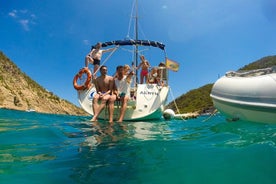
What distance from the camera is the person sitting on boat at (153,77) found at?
36.3 feet

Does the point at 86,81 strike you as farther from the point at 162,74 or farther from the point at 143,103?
the point at 162,74

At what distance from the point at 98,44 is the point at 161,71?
8.94 feet

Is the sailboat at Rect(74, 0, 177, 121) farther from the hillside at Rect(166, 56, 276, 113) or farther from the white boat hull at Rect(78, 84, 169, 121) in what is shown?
the hillside at Rect(166, 56, 276, 113)

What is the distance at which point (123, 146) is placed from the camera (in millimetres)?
3820

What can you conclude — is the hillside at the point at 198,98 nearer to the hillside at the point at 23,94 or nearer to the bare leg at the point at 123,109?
the hillside at the point at 23,94

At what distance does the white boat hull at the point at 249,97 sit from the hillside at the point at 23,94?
108ft

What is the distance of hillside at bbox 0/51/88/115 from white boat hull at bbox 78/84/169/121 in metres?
26.9

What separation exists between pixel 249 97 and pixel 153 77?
6.18 m

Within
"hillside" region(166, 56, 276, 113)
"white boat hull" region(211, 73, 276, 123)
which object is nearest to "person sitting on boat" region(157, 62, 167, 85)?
"white boat hull" region(211, 73, 276, 123)

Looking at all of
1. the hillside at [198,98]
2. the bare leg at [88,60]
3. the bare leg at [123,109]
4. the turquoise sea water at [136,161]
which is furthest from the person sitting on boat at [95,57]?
the hillside at [198,98]

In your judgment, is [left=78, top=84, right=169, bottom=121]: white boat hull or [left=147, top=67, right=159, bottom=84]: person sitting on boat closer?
[left=78, top=84, right=169, bottom=121]: white boat hull

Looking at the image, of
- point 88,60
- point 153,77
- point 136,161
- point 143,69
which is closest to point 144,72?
point 143,69

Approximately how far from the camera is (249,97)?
5.25 m

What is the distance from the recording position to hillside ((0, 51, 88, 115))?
1458 inches
